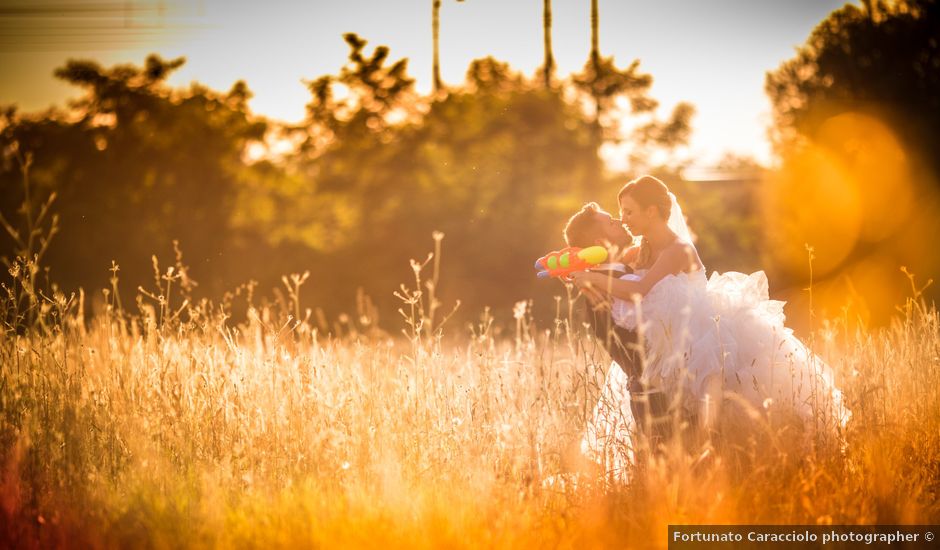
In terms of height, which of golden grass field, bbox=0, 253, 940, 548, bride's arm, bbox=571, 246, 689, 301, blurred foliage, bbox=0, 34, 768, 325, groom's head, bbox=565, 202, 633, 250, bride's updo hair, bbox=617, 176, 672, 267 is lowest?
golden grass field, bbox=0, 253, 940, 548

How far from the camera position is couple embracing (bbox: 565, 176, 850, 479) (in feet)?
15.7

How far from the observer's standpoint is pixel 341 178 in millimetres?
22078

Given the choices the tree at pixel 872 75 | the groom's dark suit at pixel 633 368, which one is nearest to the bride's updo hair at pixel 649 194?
the groom's dark suit at pixel 633 368

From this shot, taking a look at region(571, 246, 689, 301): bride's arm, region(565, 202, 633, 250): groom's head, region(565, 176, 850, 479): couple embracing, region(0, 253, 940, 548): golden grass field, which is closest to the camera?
region(0, 253, 940, 548): golden grass field

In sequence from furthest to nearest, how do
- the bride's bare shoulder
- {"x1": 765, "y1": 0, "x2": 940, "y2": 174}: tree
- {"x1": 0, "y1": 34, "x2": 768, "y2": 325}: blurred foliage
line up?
{"x1": 765, "y1": 0, "x2": 940, "y2": 174}: tree, {"x1": 0, "y1": 34, "x2": 768, "y2": 325}: blurred foliage, the bride's bare shoulder

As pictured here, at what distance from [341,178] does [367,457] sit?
59.7 feet

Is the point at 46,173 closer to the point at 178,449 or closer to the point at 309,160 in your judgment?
the point at 309,160

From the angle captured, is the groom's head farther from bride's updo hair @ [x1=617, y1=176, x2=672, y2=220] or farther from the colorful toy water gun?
the colorful toy water gun

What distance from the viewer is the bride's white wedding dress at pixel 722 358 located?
4.87 meters

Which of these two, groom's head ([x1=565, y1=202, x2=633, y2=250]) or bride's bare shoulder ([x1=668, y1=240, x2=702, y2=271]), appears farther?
groom's head ([x1=565, y1=202, x2=633, y2=250])

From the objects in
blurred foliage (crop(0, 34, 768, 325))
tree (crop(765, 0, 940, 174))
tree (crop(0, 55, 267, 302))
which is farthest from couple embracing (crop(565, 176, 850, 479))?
tree (crop(765, 0, 940, 174))

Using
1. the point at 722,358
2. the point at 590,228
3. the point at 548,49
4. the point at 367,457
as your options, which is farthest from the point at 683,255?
the point at 548,49

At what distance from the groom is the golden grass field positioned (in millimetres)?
337

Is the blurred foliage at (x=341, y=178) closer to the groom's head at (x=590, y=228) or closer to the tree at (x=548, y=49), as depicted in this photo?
the tree at (x=548, y=49)
